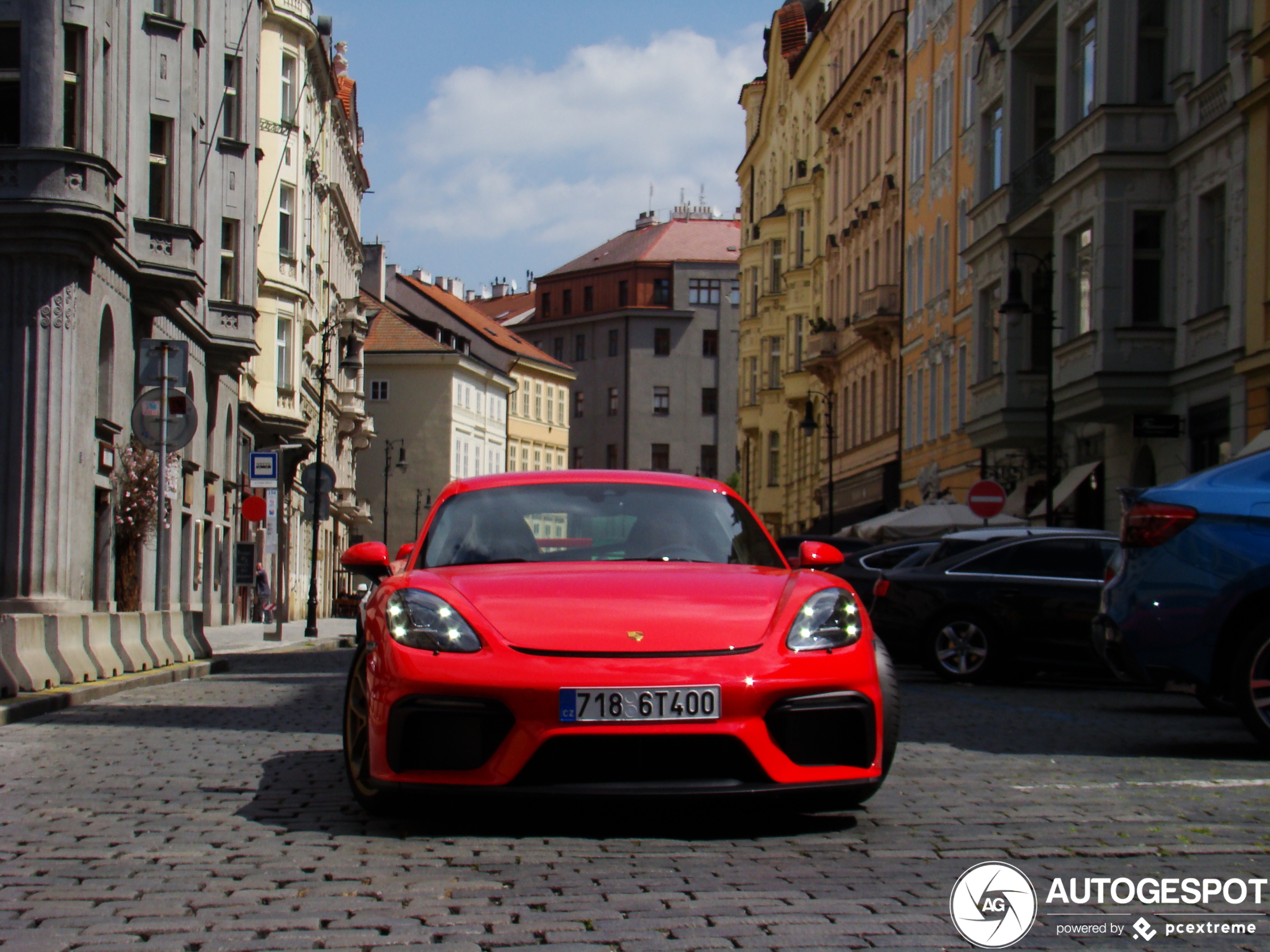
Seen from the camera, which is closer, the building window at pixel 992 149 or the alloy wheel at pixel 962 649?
the alloy wheel at pixel 962 649

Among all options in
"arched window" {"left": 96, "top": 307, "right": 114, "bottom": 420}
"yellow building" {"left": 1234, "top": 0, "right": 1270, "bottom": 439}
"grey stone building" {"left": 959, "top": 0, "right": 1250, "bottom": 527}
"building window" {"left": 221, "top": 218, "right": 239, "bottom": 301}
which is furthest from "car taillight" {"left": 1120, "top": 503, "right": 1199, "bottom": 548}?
"building window" {"left": 221, "top": 218, "right": 239, "bottom": 301}

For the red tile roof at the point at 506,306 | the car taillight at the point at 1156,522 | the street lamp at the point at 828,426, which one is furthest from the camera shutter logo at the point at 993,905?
the red tile roof at the point at 506,306

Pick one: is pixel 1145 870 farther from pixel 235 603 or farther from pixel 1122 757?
pixel 235 603

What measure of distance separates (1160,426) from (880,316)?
27.8 meters

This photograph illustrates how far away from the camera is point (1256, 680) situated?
9.86 meters

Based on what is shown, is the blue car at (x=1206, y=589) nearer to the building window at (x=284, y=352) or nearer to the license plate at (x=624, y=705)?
the license plate at (x=624, y=705)

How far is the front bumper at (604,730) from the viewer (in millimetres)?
6242

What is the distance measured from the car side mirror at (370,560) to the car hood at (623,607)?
100 cm

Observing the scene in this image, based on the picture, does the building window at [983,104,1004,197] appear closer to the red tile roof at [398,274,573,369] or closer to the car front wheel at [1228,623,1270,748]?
the car front wheel at [1228,623,1270,748]

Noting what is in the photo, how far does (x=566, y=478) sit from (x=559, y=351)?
12205 centimetres

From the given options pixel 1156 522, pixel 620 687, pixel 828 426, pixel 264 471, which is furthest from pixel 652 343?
pixel 620 687

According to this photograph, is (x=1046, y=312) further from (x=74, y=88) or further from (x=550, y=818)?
(x=550, y=818)

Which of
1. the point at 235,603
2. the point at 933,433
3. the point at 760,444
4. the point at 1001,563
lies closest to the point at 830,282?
the point at 760,444

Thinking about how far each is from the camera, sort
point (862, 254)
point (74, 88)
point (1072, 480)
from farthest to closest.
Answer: point (862, 254) < point (1072, 480) < point (74, 88)
